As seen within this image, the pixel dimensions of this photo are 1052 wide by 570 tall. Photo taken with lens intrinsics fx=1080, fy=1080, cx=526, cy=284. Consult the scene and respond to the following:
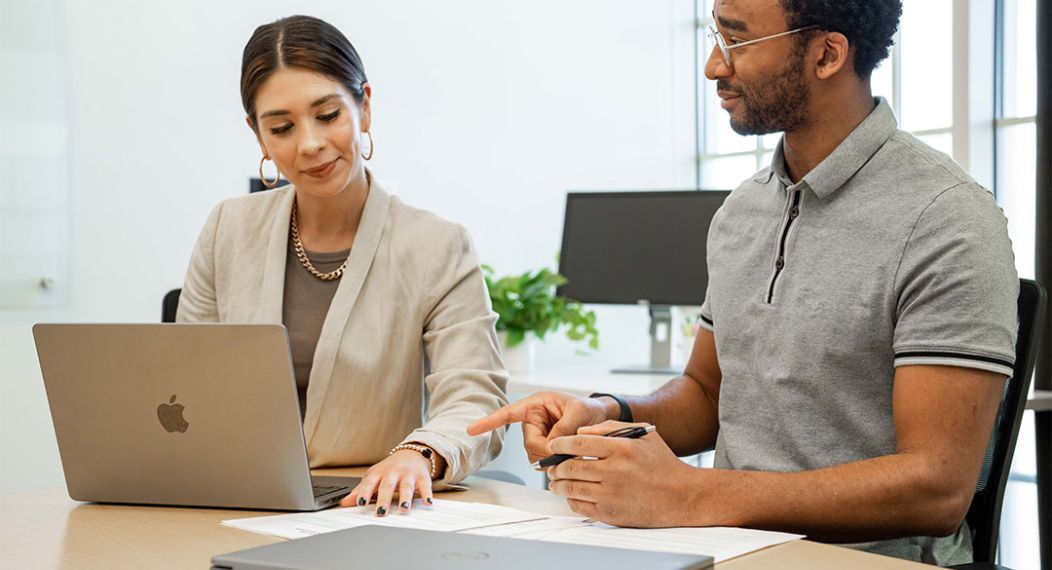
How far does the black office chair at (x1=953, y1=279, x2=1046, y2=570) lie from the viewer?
1410mm

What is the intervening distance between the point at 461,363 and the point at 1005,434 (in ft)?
2.62

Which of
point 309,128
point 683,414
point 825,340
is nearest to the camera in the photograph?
point 825,340

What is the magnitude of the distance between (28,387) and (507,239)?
6.40 feet

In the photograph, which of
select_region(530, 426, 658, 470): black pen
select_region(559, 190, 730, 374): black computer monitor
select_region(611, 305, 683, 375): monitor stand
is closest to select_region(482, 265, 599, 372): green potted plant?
select_region(559, 190, 730, 374): black computer monitor

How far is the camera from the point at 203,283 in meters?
1.93

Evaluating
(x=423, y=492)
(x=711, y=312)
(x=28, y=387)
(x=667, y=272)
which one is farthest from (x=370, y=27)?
(x=423, y=492)

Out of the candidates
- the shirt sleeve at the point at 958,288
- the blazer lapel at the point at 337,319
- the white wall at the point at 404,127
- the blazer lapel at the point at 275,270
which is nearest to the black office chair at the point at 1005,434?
the shirt sleeve at the point at 958,288

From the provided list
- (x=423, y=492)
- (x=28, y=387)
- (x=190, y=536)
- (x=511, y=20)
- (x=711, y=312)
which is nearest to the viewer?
(x=190, y=536)

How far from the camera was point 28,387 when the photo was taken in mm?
3146

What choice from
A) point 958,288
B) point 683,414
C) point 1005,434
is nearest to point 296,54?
point 683,414

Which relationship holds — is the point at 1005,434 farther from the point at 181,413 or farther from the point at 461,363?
the point at 181,413

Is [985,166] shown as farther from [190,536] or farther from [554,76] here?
[190,536]

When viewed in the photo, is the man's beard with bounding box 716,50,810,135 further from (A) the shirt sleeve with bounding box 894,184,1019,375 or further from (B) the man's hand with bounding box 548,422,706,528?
(B) the man's hand with bounding box 548,422,706,528

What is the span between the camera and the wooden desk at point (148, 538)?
1.09 meters
